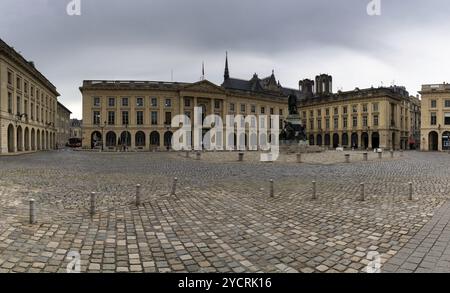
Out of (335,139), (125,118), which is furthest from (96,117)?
(335,139)

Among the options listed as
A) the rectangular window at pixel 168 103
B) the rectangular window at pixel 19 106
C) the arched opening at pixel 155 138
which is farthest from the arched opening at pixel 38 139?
the rectangular window at pixel 168 103

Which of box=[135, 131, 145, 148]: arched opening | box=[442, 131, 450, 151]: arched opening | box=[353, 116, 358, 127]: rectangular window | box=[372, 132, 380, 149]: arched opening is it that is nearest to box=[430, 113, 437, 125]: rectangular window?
box=[442, 131, 450, 151]: arched opening

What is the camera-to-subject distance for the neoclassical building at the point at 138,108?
62562 mm

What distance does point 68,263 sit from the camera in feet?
14.2

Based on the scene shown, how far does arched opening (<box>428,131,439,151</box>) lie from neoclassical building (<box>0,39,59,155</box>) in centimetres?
7278

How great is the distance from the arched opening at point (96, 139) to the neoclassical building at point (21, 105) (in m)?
8.28

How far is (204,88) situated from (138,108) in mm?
15172

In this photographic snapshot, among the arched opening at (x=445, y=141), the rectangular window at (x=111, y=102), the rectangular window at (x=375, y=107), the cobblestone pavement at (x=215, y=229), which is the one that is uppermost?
the rectangular window at (x=111, y=102)

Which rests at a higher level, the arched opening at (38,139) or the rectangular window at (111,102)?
the rectangular window at (111,102)

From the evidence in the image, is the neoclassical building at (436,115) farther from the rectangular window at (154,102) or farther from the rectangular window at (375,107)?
the rectangular window at (154,102)

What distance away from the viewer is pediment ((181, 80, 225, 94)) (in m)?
66.4

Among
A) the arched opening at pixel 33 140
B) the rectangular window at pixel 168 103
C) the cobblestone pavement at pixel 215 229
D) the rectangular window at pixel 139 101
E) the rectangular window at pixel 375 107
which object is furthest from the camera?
the rectangular window at pixel 375 107

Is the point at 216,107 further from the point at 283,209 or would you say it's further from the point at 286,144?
the point at 283,209
